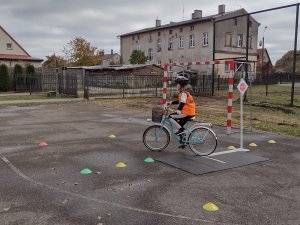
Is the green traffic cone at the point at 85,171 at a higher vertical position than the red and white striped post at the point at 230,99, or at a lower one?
lower

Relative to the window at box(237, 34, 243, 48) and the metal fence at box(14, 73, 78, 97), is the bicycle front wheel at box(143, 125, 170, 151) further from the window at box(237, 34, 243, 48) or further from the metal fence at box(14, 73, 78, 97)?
the window at box(237, 34, 243, 48)

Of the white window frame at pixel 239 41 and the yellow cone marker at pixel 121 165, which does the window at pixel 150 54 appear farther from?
the yellow cone marker at pixel 121 165

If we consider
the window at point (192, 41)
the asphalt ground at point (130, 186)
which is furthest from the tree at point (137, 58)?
the asphalt ground at point (130, 186)

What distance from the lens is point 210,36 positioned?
4444 cm

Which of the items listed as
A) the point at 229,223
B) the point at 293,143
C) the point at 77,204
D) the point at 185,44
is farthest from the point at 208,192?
the point at 185,44

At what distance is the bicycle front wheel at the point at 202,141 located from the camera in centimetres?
715

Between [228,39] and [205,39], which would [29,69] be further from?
[228,39]

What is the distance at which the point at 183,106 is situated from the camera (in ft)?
23.7

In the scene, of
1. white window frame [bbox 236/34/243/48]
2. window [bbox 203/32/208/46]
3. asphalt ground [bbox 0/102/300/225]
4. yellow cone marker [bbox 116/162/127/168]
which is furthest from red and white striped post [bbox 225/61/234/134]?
white window frame [bbox 236/34/243/48]

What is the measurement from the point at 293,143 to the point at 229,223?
5.22m

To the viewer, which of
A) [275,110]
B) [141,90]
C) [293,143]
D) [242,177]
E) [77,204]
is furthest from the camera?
[141,90]

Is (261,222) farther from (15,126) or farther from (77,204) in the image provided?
(15,126)

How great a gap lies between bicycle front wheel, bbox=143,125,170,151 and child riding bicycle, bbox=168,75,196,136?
329 mm

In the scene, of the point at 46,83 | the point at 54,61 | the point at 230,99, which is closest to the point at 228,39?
the point at 46,83
